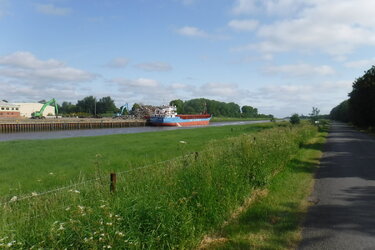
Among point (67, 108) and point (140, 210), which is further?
point (67, 108)

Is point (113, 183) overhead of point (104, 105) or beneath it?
beneath

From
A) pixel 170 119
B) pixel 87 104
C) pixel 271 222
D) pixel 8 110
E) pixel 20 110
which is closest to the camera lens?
pixel 271 222

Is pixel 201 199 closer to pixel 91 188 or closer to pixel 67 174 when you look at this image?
pixel 91 188

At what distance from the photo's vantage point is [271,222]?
6.01m

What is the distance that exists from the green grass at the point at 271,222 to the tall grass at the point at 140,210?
30 centimetres

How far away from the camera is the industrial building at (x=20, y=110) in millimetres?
104812

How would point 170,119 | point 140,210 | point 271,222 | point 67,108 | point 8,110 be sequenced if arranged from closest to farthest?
point 140,210, point 271,222, point 170,119, point 8,110, point 67,108

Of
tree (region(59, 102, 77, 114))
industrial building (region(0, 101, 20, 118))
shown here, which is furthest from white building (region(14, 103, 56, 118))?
tree (region(59, 102, 77, 114))

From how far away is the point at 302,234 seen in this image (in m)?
5.48

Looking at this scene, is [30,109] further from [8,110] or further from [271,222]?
[271,222]

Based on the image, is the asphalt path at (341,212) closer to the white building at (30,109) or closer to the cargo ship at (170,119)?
the cargo ship at (170,119)

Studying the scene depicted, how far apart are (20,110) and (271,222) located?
13393cm

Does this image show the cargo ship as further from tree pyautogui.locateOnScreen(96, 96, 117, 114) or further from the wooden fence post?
the wooden fence post

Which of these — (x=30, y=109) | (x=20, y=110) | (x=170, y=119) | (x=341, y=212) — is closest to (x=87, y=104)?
(x=30, y=109)
